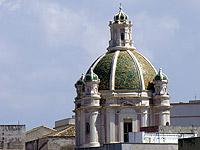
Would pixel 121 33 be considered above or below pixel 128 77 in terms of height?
above

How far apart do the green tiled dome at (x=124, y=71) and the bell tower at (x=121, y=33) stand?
2.87ft

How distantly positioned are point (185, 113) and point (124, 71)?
66.0 ft

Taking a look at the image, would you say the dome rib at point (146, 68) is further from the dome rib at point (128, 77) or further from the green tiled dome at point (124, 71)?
the dome rib at point (128, 77)

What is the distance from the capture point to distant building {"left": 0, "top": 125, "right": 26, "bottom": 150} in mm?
91000

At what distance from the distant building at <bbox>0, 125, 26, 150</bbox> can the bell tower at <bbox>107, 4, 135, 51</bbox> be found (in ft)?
45.5

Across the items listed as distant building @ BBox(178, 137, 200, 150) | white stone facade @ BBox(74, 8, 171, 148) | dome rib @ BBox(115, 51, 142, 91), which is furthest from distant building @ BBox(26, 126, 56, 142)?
distant building @ BBox(178, 137, 200, 150)

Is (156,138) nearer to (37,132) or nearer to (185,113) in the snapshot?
(185,113)

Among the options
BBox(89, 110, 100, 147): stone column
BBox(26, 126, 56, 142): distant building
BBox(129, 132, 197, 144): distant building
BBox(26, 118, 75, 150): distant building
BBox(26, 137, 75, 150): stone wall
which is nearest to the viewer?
BBox(129, 132, 197, 144): distant building

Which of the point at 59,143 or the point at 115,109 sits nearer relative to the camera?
the point at 115,109

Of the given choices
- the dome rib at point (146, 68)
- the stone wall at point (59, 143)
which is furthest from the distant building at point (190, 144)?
the stone wall at point (59, 143)

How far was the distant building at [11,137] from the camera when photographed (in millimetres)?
91000

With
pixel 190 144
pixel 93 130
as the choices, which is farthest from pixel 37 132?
pixel 190 144

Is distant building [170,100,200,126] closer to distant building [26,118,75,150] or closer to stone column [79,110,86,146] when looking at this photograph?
distant building [26,118,75,150]

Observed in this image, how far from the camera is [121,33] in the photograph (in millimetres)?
85562
